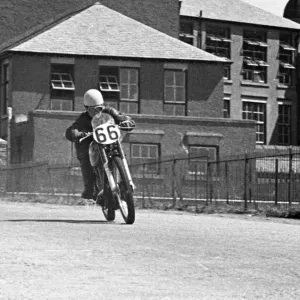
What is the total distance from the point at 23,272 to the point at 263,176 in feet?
63.6

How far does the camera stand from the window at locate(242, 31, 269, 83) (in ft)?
215

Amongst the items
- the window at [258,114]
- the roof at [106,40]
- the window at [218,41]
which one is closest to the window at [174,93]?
the roof at [106,40]

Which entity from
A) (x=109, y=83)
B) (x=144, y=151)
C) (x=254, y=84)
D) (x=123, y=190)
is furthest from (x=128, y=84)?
(x=123, y=190)

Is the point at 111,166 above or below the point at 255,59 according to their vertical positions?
below

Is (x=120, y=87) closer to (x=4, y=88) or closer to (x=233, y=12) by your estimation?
(x=4, y=88)

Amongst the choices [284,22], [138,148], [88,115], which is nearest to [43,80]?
[138,148]

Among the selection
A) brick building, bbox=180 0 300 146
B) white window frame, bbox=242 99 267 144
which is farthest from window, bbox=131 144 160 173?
white window frame, bbox=242 99 267 144

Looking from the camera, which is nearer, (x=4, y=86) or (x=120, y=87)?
(x=120, y=87)

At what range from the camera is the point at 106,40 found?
5197 cm

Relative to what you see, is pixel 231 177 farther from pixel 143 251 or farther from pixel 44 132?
pixel 44 132

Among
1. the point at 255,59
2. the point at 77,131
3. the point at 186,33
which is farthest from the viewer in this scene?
the point at 255,59

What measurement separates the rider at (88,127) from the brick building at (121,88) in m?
33.6

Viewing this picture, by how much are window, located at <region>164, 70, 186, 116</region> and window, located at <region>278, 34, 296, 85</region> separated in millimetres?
15698

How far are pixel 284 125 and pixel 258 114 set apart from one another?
6.06 feet
